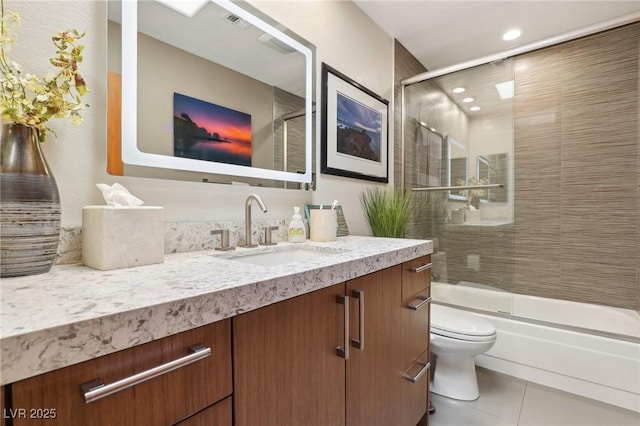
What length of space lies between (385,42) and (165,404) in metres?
2.55

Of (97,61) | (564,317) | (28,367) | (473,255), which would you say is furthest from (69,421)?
(564,317)

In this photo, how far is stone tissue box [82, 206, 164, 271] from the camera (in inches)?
29.7

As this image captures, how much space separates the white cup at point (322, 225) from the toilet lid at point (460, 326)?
84cm

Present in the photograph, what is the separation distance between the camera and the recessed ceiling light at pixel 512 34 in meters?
2.38

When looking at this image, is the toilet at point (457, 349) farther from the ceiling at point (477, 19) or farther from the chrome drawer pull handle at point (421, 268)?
the ceiling at point (477, 19)

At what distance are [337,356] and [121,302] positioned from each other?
577mm

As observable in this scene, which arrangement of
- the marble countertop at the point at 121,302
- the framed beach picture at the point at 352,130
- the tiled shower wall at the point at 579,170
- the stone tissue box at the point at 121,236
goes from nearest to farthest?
the marble countertop at the point at 121,302 < the stone tissue box at the point at 121,236 < the framed beach picture at the point at 352,130 < the tiled shower wall at the point at 579,170

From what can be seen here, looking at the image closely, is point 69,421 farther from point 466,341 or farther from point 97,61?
point 466,341

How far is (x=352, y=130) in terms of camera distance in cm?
193

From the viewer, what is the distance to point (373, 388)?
3.32 ft

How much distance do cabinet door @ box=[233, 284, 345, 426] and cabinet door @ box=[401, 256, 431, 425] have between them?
432mm

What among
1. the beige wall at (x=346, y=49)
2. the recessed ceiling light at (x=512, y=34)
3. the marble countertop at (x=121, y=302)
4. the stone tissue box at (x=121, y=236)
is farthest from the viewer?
the recessed ceiling light at (x=512, y=34)

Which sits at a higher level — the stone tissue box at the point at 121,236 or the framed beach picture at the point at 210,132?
the framed beach picture at the point at 210,132

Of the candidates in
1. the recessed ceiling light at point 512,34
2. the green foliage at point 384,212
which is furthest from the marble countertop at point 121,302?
the recessed ceiling light at point 512,34
